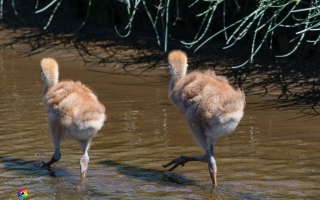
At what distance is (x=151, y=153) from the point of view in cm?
686

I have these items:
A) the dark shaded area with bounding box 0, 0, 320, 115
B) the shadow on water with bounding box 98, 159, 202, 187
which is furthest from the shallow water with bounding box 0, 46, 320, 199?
the dark shaded area with bounding box 0, 0, 320, 115

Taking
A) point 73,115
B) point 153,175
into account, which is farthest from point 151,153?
point 73,115

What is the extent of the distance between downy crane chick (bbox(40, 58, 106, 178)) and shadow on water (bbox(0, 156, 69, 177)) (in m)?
0.08

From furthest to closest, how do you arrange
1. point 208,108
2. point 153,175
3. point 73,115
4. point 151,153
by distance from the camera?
point 151,153, point 153,175, point 73,115, point 208,108

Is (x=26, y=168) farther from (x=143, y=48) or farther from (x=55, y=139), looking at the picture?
(x=143, y=48)

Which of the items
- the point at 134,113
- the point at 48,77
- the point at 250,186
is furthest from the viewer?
the point at 134,113

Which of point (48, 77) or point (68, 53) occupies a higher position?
point (48, 77)

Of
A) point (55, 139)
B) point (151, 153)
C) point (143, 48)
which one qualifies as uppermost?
point (55, 139)

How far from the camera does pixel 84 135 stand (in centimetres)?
608

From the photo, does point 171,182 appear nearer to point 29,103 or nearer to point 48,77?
point 48,77

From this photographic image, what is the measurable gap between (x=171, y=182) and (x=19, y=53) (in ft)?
19.8

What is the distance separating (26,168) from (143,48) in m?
5.19

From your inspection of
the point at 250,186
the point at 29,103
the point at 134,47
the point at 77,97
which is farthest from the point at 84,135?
the point at 134,47

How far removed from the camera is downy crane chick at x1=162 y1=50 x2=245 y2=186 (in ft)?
19.1
